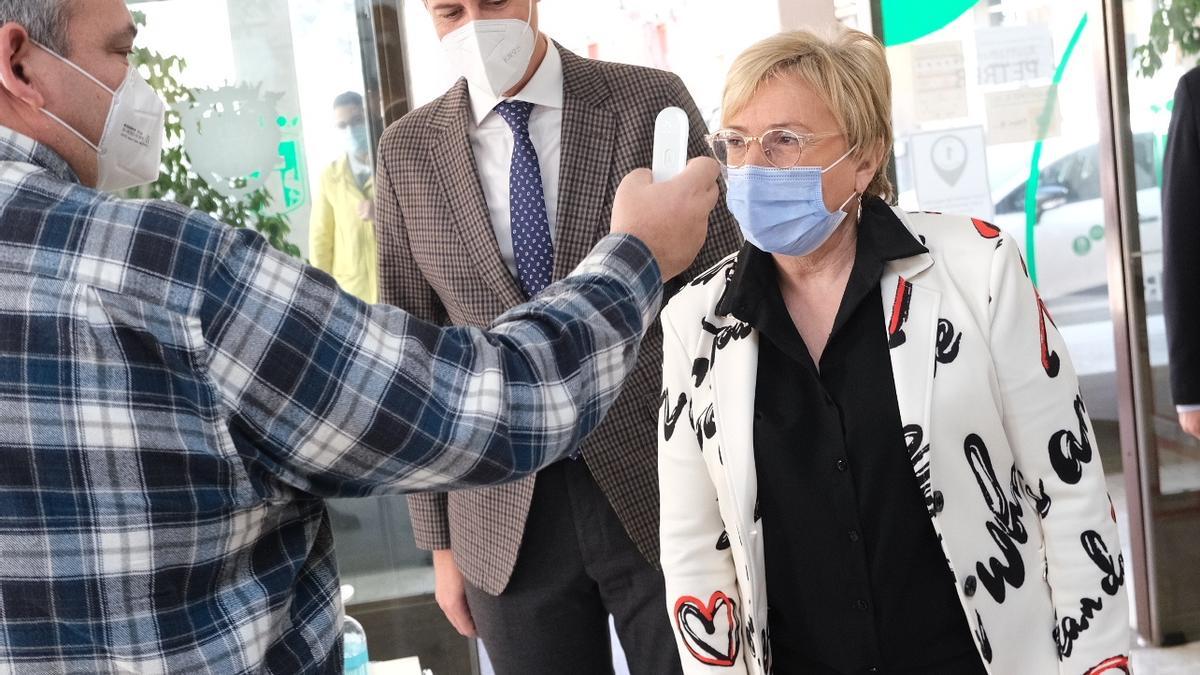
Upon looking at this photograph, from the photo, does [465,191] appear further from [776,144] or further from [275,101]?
[275,101]

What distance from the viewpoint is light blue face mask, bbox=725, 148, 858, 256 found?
1752mm

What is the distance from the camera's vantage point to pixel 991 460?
157 cm

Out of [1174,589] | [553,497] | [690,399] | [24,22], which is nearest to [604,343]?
[24,22]

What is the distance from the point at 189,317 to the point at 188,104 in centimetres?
260

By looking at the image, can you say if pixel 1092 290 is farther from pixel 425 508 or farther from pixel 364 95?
pixel 425 508

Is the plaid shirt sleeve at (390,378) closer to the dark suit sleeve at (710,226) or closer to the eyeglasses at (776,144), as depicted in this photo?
the eyeglasses at (776,144)

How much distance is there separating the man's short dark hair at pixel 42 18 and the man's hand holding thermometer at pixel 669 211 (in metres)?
0.54

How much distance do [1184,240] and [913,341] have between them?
5.77 ft

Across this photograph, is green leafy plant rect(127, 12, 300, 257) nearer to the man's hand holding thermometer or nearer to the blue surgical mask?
the blue surgical mask

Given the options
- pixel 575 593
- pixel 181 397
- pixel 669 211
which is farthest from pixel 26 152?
pixel 575 593

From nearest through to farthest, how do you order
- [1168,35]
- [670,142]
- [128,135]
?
1. [128,135]
2. [670,142]
3. [1168,35]

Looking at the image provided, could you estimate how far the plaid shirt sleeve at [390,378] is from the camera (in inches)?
36.2

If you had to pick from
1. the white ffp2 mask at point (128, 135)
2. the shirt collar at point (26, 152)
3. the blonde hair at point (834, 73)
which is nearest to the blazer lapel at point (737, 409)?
the blonde hair at point (834, 73)

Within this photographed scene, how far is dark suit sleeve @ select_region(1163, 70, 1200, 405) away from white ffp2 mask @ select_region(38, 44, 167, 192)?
260 cm
